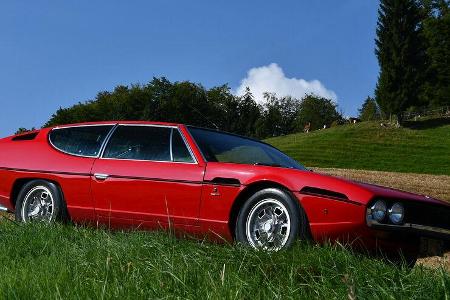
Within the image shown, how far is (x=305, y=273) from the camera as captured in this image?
10.9 ft

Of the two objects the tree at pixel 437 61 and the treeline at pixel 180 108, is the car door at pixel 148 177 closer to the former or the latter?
the tree at pixel 437 61

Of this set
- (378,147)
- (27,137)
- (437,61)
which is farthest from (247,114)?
(27,137)

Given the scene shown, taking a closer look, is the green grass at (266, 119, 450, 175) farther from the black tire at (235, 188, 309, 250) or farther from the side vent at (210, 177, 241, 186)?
the black tire at (235, 188, 309, 250)

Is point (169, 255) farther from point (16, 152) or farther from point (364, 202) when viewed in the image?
point (16, 152)

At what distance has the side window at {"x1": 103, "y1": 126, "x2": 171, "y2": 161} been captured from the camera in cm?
588

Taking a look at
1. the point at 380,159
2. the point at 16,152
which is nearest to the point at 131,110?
the point at 380,159

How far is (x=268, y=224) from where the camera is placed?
15.7 ft

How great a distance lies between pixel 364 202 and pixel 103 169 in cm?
275

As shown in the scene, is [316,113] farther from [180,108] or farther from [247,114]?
[180,108]

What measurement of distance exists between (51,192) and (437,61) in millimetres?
63228

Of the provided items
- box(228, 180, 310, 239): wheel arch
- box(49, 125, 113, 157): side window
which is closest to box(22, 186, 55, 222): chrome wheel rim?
box(49, 125, 113, 157): side window

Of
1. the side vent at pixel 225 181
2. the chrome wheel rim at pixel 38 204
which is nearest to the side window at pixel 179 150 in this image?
the side vent at pixel 225 181

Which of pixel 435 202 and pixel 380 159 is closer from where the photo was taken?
pixel 435 202

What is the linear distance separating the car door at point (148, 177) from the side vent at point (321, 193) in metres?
1.03
